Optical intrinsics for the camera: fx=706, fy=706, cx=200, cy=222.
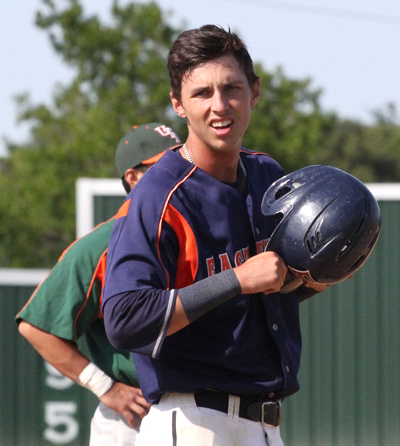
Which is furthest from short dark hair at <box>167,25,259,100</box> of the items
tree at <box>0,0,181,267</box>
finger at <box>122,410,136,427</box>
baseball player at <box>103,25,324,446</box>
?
tree at <box>0,0,181,267</box>

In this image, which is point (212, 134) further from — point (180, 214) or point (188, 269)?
point (188, 269)

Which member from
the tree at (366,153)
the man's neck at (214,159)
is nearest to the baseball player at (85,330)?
the man's neck at (214,159)

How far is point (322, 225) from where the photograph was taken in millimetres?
2479

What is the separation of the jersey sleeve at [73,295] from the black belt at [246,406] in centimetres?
104

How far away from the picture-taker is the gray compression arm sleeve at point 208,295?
232 cm

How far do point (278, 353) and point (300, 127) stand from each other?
1003 inches

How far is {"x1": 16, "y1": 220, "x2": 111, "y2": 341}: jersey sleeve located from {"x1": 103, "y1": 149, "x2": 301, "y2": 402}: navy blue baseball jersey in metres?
0.84

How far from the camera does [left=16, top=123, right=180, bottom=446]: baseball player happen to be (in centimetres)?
340

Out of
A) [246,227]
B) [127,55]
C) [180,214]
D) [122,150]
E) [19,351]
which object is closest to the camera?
[180,214]

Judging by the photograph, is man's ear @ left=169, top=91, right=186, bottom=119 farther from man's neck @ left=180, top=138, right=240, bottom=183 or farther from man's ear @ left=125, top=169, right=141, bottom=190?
man's ear @ left=125, top=169, right=141, bottom=190

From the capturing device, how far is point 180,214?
2.48m

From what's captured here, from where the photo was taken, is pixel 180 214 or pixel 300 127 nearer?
pixel 180 214

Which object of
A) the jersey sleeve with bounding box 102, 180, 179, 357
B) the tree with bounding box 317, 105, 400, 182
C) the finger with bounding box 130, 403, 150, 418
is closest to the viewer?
the jersey sleeve with bounding box 102, 180, 179, 357

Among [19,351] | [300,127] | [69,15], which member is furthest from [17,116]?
Result: [19,351]
